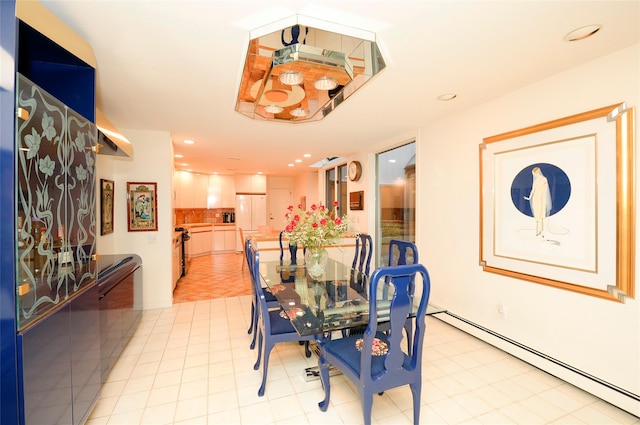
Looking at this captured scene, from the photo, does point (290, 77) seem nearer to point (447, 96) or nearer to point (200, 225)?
point (447, 96)

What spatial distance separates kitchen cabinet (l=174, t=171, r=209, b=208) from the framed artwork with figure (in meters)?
3.98

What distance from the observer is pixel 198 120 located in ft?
11.0

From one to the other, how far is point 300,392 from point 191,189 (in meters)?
7.21

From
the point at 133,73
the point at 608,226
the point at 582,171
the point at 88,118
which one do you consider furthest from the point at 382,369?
the point at 133,73

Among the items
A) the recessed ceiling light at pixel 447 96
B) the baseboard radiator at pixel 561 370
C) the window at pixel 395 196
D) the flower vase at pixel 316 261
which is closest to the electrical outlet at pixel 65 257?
the flower vase at pixel 316 261

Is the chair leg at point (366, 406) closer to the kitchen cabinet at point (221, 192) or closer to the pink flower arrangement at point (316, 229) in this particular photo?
the pink flower arrangement at point (316, 229)

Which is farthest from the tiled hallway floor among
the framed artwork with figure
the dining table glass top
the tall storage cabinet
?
the framed artwork with figure

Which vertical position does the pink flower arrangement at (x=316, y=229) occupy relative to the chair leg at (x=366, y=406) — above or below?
above

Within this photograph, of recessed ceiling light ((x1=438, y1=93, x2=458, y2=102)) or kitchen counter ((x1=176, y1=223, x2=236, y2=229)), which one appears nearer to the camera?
recessed ceiling light ((x1=438, y1=93, x2=458, y2=102))

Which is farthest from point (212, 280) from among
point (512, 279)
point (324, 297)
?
point (512, 279)

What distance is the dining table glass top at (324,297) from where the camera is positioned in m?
1.76

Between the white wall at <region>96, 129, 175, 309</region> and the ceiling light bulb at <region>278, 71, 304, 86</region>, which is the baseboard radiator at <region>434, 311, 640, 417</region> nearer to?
the ceiling light bulb at <region>278, 71, 304, 86</region>

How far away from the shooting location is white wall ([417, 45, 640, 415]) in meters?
1.90

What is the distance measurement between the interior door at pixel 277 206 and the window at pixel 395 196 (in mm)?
5110
